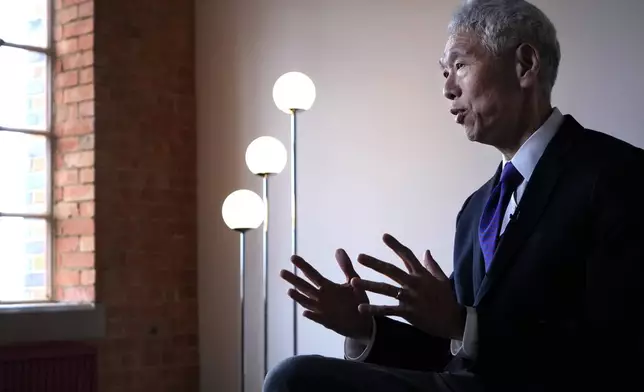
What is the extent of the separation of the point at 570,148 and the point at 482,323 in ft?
1.48

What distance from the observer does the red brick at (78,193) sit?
166 inches

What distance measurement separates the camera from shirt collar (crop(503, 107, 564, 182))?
6.31ft

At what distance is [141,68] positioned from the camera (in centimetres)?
443

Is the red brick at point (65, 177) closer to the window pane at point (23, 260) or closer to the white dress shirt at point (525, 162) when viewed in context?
the window pane at point (23, 260)

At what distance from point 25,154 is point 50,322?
0.85 meters

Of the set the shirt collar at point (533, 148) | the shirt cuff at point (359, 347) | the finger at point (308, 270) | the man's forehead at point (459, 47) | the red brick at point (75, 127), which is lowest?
the shirt cuff at point (359, 347)

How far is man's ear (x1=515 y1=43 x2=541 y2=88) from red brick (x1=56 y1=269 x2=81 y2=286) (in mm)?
2827

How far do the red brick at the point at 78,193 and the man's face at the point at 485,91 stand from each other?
2609 millimetres

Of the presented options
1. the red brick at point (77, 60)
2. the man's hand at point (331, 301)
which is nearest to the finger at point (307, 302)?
the man's hand at point (331, 301)

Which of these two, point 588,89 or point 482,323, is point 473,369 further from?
point 588,89

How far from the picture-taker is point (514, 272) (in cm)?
175

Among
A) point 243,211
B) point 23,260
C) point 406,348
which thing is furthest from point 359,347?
point 23,260

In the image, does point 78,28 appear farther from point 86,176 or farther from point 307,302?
point 307,302

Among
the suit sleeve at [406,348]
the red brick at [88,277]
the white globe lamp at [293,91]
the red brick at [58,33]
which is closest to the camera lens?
the suit sleeve at [406,348]
